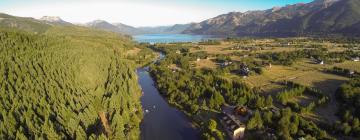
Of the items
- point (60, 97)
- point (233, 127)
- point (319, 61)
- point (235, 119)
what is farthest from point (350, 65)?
point (60, 97)

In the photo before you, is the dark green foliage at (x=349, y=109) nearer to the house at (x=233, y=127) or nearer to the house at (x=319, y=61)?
the house at (x=233, y=127)

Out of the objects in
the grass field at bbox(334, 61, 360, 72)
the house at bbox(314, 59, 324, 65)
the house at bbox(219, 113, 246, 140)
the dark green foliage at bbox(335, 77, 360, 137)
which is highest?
the house at bbox(314, 59, 324, 65)

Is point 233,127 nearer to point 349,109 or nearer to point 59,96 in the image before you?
point 349,109

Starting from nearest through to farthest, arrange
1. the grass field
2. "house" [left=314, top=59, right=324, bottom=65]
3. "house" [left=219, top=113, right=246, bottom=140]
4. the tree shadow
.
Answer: "house" [left=219, top=113, right=246, bottom=140]
the tree shadow
the grass field
"house" [left=314, top=59, right=324, bottom=65]

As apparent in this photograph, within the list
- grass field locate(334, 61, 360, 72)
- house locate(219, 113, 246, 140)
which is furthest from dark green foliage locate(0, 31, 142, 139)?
grass field locate(334, 61, 360, 72)

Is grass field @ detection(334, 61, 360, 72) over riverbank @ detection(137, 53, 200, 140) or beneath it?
over

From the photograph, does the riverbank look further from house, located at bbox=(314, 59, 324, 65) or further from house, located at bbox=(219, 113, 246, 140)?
house, located at bbox=(314, 59, 324, 65)

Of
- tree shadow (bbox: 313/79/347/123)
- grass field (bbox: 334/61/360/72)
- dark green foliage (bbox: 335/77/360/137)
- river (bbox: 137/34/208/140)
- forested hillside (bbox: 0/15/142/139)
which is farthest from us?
grass field (bbox: 334/61/360/72)
